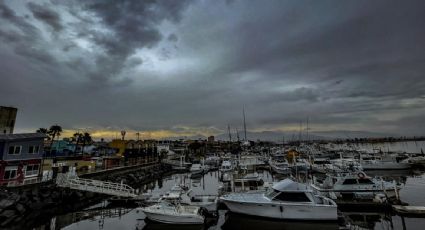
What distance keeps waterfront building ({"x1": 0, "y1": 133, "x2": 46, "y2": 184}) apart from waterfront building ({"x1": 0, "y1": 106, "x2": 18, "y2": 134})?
40.3 feet

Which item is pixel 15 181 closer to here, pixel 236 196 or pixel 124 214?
pixel 124 214

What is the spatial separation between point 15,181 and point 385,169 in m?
66.5

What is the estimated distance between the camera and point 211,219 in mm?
21984

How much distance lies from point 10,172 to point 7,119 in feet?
49.7

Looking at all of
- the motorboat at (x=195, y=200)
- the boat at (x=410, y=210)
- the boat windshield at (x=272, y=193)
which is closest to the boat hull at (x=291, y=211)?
the boat windshield at (x=272, y=193)

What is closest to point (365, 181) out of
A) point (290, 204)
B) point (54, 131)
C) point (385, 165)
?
point (290, 204)

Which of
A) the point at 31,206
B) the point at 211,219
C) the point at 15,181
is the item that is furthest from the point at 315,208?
the point at 15,181

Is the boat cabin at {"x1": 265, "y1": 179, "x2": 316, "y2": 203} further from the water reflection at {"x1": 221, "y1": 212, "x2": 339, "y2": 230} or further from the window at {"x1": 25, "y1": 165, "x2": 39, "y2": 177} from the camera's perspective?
the window at {"x1": 25, "y1": 165, "x2": 39, "y2": 177}

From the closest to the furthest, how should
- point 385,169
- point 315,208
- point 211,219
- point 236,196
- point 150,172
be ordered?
point 315,208
point 211,219
point 236,196
point 385,169
point 150,172

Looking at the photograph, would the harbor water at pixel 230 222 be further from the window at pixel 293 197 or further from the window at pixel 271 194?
the window at pixel 271 194

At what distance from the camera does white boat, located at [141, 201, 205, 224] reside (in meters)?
20.3

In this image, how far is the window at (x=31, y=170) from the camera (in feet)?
101

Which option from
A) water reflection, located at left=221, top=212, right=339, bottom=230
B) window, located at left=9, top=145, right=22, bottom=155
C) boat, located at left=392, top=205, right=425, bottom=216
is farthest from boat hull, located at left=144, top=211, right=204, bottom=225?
window, located at left=9, top=145, right=22, bottom=155

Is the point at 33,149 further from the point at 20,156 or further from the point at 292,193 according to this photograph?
the point at 292,193
